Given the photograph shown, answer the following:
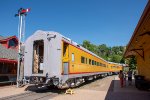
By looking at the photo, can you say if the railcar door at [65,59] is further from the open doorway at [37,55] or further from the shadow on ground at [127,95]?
the shadow on ground at [127,95]

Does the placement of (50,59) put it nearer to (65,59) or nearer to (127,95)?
(65,59)

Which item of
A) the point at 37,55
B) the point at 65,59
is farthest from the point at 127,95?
the point at 37,55

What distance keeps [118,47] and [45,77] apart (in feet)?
494

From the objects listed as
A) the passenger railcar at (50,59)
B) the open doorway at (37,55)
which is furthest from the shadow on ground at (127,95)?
the open doorway at (37,55)

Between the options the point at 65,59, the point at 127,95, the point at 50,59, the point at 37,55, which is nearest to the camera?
the point at 127,95

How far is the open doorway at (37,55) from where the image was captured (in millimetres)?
13891

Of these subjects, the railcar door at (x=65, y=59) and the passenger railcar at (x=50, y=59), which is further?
the railcar door at (x=65, y=59)

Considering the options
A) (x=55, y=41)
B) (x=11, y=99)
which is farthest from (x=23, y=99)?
(x=55, y=41)

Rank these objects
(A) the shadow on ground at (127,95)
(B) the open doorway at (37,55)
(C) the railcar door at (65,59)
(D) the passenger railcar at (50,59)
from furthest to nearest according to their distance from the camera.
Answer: (B) the open doorway at (37,55) < (C) the railcar door at (65,59) < (D) the passenger railcar at (50,59) < (A) the shadow on ground at (127,95)

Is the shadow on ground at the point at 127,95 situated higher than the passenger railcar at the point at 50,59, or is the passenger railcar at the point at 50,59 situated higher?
the passenger railcar at the point at 50,59

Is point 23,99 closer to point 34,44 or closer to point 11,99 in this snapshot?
point 11,99

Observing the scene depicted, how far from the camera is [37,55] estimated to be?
14148mm

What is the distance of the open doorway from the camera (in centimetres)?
1389

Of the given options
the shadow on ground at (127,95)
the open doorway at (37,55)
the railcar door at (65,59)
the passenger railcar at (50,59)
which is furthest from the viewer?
the open doorway at (37,55)
